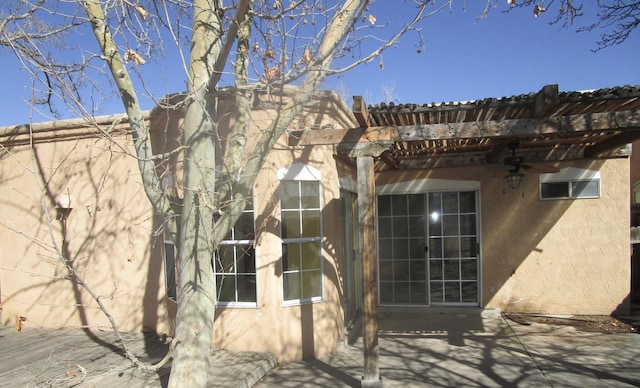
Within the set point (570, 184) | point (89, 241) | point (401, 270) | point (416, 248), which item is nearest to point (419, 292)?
point (401, 270)

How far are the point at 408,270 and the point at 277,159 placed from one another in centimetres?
407

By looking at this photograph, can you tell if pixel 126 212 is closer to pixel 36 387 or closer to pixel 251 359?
pixel 36 387

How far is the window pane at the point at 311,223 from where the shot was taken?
Answer: 5.91m

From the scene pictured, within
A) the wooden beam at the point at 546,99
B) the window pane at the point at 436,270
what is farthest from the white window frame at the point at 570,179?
the wooden beam at the point at 546,99

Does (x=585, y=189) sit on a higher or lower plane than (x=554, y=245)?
higher

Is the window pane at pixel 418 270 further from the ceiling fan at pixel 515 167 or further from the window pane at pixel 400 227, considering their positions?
the ceiling fan at pixel 515 167

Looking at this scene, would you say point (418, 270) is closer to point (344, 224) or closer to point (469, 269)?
point (469, 269)

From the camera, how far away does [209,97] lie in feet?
11.7

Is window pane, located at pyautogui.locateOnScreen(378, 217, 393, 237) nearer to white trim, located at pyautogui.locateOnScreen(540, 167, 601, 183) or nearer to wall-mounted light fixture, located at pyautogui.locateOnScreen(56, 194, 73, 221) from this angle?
white trim, located at pyautogui.locateOnScreen(540, 167, 601, 183)

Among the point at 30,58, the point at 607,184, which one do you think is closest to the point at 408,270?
the point at 607,184

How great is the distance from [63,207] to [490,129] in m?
6.81

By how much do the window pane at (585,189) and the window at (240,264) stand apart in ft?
19.3

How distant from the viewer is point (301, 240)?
5.84m

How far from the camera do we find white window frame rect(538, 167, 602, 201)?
7.40 meters
